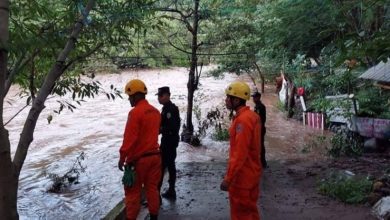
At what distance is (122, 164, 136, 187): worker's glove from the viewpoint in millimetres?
4887

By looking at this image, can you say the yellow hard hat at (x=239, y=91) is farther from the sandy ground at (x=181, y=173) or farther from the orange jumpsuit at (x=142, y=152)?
the sandy ground at (x=181, y=173)

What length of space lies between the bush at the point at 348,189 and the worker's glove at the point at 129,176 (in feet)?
11.7

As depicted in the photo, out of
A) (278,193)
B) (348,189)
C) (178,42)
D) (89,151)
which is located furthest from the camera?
(89,151)

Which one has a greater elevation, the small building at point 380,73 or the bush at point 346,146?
the small building at point 380,73

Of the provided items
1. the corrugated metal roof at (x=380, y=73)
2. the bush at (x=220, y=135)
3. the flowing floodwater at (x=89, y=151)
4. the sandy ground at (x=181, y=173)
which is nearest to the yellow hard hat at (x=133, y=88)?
the sandy ground at (x=181, y=173)

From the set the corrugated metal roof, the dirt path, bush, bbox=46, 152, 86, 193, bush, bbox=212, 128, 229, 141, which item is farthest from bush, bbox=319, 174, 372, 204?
bush, bbox=212, 128, 229, 141

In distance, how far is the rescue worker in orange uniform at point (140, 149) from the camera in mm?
4871

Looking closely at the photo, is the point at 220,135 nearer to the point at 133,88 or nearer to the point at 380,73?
the point at 380,73

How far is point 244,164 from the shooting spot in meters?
4.20

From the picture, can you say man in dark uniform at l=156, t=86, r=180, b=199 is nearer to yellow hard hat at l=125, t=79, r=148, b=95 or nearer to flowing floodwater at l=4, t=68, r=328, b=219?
yellow hard hat at l=125, t=79, r=148, b=95

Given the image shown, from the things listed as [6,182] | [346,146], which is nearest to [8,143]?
[6,182]

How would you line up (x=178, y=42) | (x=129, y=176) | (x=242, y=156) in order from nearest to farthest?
(x=242, y=156) < (x=129, y=176) < (x=178, y=42)

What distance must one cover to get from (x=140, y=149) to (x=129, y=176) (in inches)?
12.6

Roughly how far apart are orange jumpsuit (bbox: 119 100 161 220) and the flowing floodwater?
342 cm
